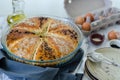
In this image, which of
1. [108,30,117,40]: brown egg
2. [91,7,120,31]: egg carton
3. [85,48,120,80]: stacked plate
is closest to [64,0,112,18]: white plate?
[91,7,120,31]: egg carton

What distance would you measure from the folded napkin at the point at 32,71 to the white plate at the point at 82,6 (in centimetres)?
39

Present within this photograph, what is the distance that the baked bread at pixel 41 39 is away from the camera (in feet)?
2.06

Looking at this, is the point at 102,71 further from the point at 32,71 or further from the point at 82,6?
the point at 82,6

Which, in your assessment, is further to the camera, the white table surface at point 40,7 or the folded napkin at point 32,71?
the white table surface at point 40,7

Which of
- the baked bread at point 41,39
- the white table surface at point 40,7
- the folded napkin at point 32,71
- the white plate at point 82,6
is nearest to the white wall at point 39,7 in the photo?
the white table surface at point 40,7

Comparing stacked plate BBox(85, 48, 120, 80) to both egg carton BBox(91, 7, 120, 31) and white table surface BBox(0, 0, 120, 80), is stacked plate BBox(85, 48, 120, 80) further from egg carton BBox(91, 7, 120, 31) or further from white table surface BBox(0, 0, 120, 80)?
white table surface BBox(0, 0, 120, 80)

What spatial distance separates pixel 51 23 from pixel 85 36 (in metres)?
0.21

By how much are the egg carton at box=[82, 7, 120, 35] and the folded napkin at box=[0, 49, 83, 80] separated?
269 mm

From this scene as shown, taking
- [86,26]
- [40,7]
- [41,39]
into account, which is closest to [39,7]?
[40,7]

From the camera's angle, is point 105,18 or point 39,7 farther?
point 39,7

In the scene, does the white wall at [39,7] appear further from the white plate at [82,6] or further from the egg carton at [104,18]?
the egg carton at [104,18]

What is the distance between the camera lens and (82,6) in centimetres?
107

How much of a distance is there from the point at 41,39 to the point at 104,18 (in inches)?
15.0

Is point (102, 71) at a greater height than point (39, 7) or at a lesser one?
lesser
